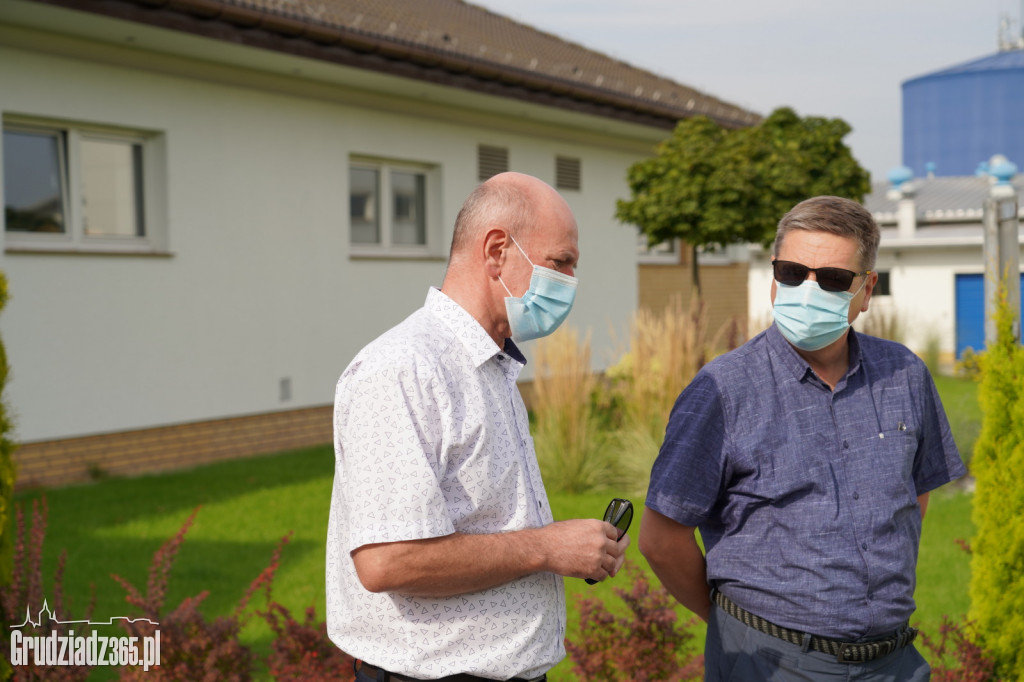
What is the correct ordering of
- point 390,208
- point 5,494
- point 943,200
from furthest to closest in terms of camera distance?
1. point 943,200
2. point 390,208
3. point 5,494

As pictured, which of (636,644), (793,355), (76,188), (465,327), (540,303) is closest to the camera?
(465,327)

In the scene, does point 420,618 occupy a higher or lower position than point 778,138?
lower

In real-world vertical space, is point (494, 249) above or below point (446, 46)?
below

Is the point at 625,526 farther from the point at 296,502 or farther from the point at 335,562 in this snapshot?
the point at 296,502

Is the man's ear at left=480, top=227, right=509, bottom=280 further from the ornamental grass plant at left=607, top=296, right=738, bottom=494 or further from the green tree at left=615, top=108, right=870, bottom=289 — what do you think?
the green tree at left=615, top=108, right=870, bottom=289

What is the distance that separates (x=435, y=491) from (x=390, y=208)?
11624mm

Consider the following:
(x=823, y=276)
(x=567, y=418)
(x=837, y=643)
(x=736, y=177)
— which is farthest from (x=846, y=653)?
(x=736, y=177)

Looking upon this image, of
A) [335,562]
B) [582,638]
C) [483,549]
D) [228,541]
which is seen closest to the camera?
[483,549]

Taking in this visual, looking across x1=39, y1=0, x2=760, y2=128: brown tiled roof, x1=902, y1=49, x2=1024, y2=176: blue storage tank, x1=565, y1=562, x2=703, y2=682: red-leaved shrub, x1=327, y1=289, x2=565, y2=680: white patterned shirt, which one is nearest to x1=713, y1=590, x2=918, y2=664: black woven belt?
x1=327, y1=289, x2=565, y2=680: white patterned shirt

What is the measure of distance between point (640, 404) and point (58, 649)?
251 inches

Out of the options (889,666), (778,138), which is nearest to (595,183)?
(778,138)

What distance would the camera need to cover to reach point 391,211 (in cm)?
1338

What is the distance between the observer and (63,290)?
942cm

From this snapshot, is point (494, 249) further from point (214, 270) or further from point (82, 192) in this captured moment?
point (214, 270)
